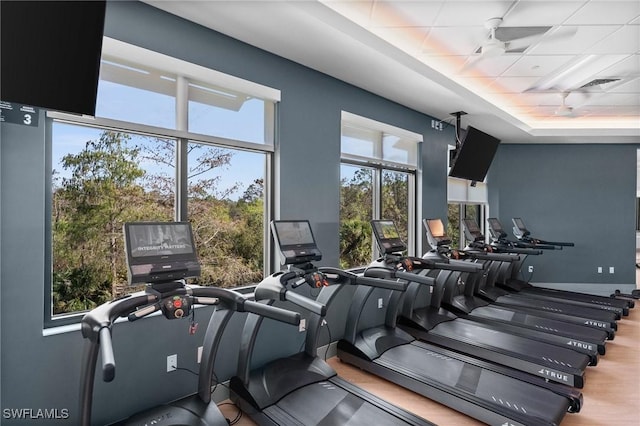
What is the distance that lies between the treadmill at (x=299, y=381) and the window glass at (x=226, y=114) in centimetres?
96

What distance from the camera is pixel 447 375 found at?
3.17m

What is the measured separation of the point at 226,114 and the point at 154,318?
1.77m

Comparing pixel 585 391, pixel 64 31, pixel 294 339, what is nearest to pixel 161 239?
pixel 64 31

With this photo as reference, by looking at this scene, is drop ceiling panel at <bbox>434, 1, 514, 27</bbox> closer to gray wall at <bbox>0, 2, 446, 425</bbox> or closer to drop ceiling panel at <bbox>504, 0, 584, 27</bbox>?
drop ceiling panel at <bbox>504, 0, 584, 27</bbox>

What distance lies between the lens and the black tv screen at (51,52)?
1.70m

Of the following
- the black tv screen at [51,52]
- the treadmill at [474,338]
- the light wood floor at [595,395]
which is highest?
the black tv screen at [51,52]

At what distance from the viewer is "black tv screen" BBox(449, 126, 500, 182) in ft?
17.2

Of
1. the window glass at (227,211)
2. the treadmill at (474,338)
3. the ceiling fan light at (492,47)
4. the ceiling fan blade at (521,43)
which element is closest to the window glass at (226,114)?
the window glass at (227,211)

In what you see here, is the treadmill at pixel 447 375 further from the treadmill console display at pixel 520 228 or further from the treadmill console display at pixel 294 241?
the treadmill console display at pixel 520 228

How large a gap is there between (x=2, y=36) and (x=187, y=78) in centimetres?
131

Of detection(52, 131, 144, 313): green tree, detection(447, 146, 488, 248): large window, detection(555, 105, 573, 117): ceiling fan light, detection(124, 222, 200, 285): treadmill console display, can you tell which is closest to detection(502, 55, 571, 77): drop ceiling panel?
detection(555, 105, 573, 117): ceiling fan light

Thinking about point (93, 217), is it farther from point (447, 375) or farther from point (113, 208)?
point (447, 375)

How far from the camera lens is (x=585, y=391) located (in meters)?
3.21

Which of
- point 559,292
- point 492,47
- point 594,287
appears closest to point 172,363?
point 492,47
